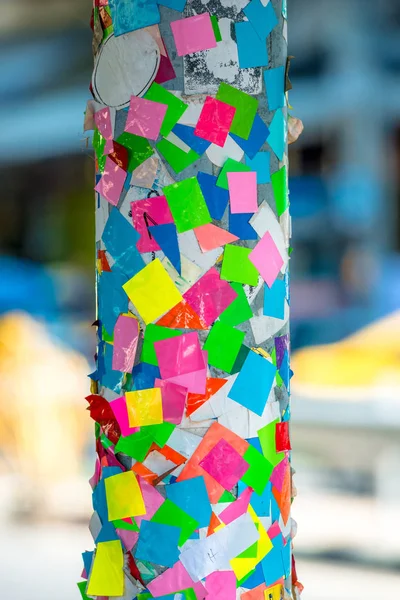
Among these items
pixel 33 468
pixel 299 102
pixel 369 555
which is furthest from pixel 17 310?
pixel 369 555

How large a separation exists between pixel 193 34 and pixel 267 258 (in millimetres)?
397

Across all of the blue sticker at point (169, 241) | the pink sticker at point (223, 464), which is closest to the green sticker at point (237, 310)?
the blue sticker at point (169, 241)

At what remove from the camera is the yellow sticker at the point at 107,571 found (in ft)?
4.25

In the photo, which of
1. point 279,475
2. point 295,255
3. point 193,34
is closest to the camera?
point 193,34

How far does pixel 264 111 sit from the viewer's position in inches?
50.9

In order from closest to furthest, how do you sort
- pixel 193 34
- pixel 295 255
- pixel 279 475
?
pixel 193 34
pixel 279 475
pixel 295 255

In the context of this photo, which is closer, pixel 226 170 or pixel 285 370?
pixel 226 170

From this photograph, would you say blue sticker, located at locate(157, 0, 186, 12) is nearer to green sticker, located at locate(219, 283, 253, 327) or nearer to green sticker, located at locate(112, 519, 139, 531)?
green sticker, located at locate(219, 283, 253, 327)

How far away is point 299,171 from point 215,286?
2981 millimetres

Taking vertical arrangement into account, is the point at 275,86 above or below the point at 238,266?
above

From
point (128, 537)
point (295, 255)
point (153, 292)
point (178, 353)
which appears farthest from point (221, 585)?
point (295, 255)

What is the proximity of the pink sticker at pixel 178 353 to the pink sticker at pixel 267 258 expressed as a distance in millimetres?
165

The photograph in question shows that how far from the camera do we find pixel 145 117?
4.10 feet

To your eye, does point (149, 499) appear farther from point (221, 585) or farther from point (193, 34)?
point (193, 34)
